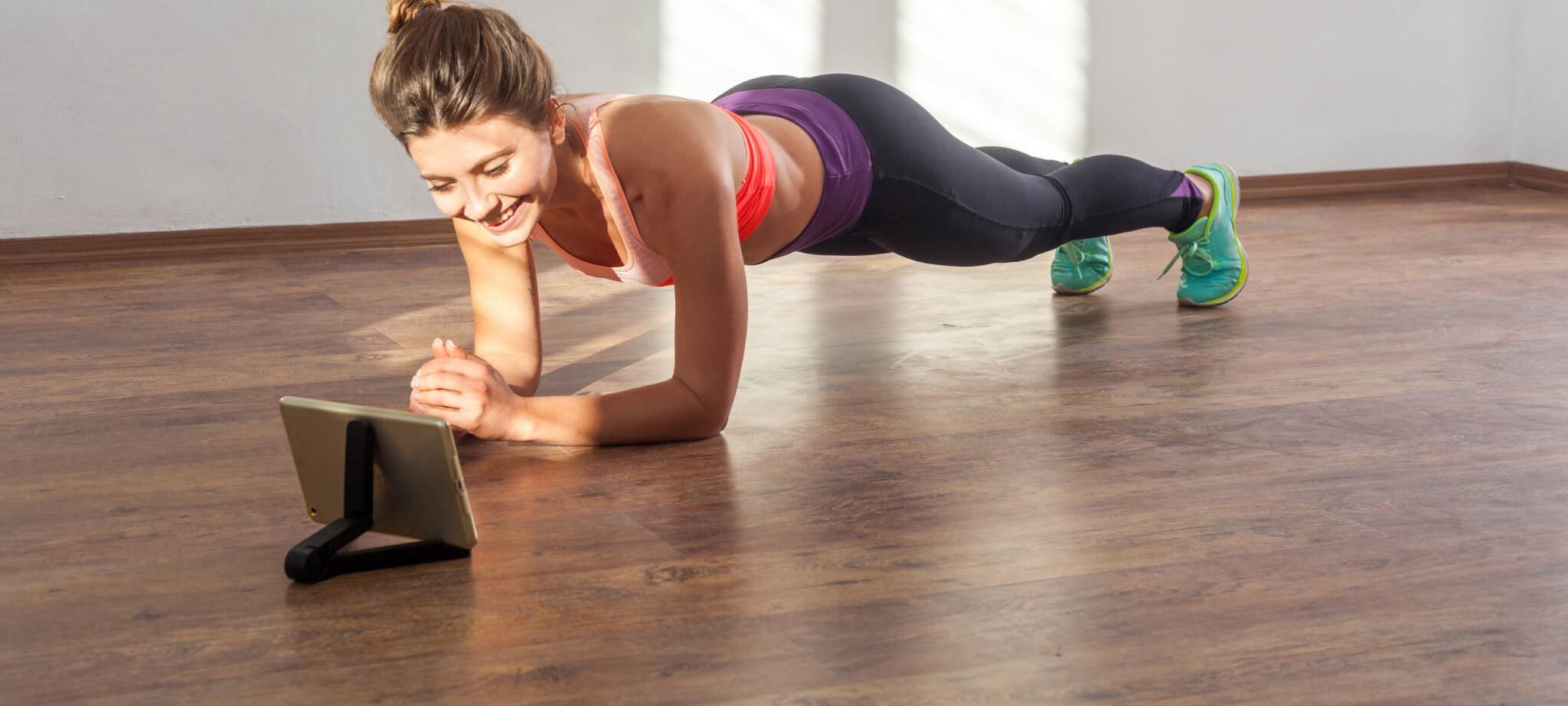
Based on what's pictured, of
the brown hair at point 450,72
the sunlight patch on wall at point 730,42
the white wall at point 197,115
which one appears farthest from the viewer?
the sunlight patch on wall at point 730,42

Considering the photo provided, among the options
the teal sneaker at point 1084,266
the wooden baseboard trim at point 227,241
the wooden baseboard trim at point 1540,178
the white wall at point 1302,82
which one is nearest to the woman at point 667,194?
the teal sneaker at point 1084,266

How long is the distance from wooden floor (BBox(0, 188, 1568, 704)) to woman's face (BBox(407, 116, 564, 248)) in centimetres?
30

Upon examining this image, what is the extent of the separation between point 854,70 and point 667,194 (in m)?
2.00

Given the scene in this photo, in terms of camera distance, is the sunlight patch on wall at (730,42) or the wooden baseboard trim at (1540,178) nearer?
the sunlight patch on wall at (730,42)

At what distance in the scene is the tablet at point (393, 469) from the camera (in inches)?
47.9

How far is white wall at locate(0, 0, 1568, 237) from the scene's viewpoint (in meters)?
3.00

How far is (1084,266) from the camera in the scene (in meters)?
2.49

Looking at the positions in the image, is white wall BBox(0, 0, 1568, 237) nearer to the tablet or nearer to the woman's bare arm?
the woman's bare arm

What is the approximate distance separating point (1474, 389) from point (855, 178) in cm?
84

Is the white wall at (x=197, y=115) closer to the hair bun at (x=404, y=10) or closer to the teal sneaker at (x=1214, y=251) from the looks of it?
the teal sneaker at (x=1214, y=251)

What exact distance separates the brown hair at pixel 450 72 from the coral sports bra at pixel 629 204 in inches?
5.5

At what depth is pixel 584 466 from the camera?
1582 millimetres

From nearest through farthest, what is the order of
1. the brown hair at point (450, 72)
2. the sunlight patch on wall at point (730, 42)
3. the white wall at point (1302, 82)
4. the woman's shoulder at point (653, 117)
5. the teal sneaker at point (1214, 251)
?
the brown hair at point (450, 72), the woman's shoulder at point (653, 117), the teal sneaker at point (1214, 251), the sunlight patch on wall at point (730, 42), the white wall at point (1302, 82)

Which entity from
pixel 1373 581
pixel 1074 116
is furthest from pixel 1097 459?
pixel 1074 116
